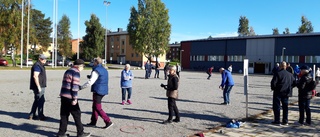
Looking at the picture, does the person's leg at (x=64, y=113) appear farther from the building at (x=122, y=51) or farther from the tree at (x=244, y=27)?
the tree at (x=244, y=27)

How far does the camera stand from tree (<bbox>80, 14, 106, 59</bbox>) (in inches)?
2559

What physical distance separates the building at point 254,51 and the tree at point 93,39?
21827 millimetres

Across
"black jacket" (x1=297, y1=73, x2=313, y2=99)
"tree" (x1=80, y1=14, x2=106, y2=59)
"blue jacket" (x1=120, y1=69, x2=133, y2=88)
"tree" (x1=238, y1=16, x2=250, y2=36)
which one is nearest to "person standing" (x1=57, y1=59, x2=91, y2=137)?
"blue jacket" (x1=120, y1=69, x2=133, y2=88)

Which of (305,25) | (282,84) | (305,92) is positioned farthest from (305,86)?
(305,25)

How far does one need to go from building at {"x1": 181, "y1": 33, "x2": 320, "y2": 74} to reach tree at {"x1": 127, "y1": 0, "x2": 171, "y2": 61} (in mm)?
12542

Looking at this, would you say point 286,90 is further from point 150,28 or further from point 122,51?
point 122,51

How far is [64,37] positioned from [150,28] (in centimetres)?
3241

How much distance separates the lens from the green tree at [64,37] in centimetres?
7275

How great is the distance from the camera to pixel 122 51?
8200cm

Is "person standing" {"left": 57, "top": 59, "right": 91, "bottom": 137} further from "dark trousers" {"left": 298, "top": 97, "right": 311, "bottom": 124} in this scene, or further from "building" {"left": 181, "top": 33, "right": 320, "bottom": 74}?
"building" {"left": 181, "top": 33, "right": 320, "bottom": 74}

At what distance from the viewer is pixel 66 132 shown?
6.13 metres

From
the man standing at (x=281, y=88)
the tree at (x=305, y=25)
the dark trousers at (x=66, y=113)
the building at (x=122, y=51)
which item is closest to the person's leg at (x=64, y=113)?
the dark trousers at (x=66, y=113)

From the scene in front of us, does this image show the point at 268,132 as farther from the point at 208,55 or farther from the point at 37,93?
the point at 208,55

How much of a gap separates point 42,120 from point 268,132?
5.88 meters
